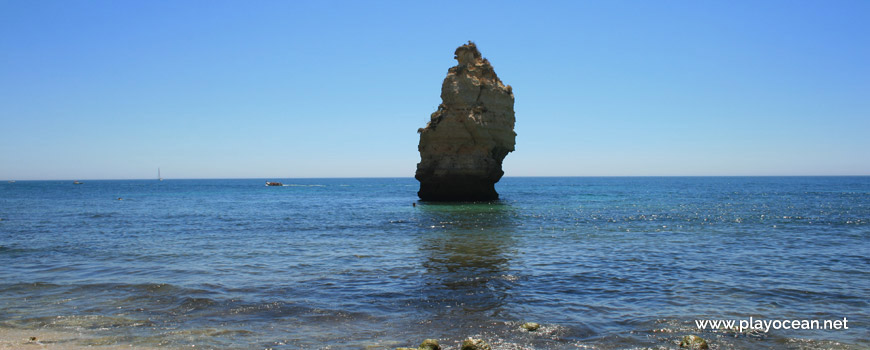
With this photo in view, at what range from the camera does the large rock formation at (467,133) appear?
140ft

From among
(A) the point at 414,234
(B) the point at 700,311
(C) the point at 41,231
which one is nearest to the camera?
(B) the point at 700,311

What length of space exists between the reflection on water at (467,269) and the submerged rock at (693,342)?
3092 millimetres

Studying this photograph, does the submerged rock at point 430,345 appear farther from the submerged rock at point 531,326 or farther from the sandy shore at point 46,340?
the sandy shore at point 46,340

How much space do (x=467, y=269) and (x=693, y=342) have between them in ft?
23.7

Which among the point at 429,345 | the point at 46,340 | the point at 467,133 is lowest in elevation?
the point at 46,340

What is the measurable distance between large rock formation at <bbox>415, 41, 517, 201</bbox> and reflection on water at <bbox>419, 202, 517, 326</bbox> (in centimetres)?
1651

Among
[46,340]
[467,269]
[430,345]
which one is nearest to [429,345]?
[430,345]

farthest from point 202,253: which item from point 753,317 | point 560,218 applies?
point 560,218

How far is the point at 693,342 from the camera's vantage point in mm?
7738

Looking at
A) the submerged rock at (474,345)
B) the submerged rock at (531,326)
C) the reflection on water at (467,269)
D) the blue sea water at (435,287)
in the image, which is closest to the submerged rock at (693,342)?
the blue sea water at (435,287)

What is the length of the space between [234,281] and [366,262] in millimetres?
3884

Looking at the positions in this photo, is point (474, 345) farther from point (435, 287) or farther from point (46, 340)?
point (46, 340)

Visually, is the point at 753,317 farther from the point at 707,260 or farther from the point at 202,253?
the point at 202,253

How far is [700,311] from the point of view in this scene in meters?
9.76
